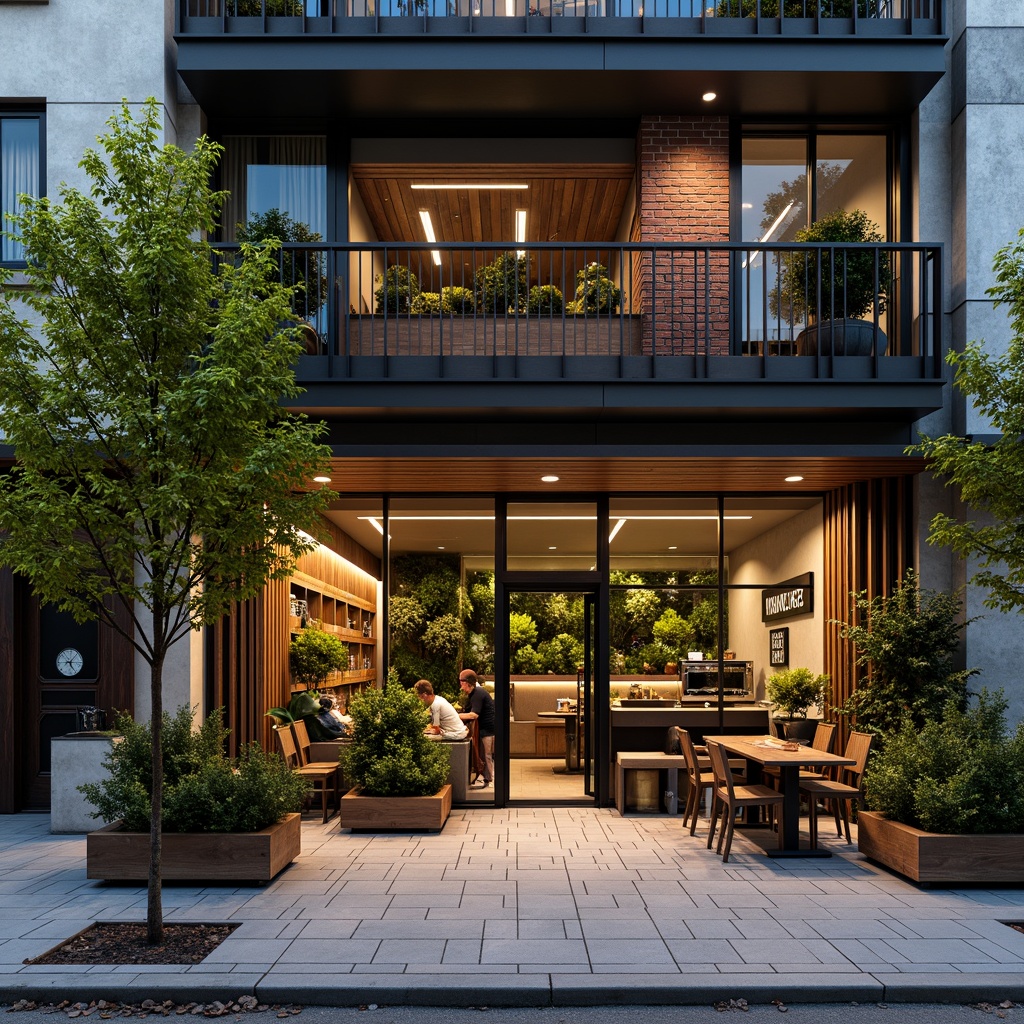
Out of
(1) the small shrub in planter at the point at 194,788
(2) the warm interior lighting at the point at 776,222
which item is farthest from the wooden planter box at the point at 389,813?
(2) the warm interior lighting at the point at 776,222

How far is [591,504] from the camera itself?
13383mm

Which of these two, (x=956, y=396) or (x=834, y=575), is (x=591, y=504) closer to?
(x=834, y=575)

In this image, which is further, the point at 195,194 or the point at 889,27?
the point at 889,27

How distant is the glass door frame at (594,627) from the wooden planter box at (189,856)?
183 inches

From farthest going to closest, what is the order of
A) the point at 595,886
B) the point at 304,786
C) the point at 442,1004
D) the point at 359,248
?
the point at 359,248, the point at 304,786, the point at 595,886, the point at 442,1004

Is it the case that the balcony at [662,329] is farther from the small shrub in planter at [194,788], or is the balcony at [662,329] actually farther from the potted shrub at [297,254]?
the small shrub in planter at [194,788]

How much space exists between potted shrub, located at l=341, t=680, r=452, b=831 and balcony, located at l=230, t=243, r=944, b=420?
3.09 meters

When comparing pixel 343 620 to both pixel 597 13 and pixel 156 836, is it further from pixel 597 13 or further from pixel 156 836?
pixel 597 13

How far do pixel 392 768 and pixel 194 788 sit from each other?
103 inches

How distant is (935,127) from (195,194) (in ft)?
26.8

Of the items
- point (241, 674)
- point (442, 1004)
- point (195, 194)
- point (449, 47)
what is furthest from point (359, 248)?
point (442, 1004)

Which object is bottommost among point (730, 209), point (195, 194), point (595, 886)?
point (595, 886)

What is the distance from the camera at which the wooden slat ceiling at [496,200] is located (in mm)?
12828

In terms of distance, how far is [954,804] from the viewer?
8594 millimetres
